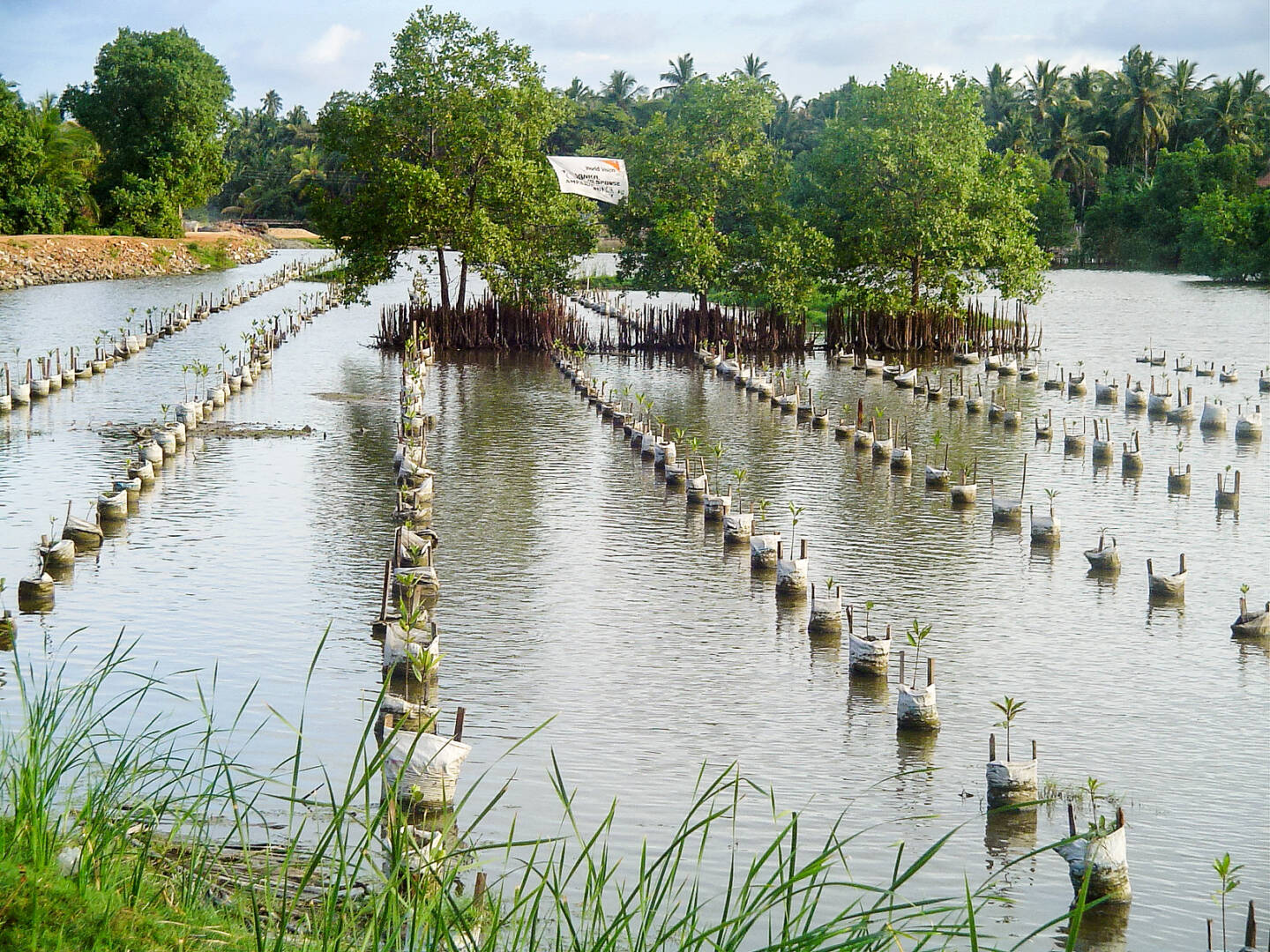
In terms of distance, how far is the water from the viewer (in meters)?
9.57

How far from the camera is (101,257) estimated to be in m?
63.0

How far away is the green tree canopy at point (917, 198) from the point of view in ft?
121

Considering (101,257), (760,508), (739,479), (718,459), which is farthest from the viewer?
(101,257)

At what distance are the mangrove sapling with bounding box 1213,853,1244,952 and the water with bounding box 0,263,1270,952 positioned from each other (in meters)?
0.12

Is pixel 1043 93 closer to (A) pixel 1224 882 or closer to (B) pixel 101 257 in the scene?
(B) pixel 101 257

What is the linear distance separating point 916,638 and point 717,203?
1028 inches

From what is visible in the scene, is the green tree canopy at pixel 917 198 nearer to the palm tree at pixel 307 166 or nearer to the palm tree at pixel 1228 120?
the palm tree at pixel 1228 120

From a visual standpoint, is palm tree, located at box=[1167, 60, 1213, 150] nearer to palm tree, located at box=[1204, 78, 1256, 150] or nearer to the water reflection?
palm tree, located at box=[1204, 78, 1256, 150]

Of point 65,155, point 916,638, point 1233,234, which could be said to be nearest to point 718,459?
point 916,638

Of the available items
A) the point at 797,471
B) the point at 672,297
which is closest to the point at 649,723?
the point at 797,471

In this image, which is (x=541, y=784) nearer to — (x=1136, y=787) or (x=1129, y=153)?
(x=1136, y=787)

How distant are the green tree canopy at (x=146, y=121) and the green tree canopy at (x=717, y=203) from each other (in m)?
38.7

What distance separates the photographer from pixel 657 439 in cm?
2234

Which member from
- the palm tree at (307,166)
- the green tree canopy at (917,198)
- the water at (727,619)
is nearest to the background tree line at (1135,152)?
the palm tree at (307,166)
